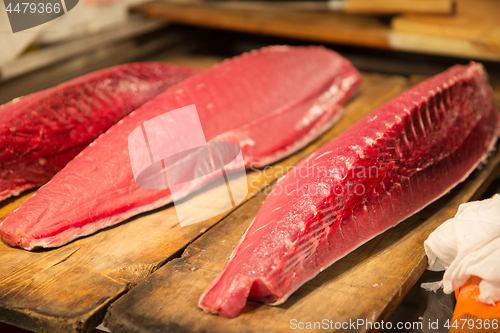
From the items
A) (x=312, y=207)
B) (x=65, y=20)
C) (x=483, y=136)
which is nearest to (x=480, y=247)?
(x=312, y=207)

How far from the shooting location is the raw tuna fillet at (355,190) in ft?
4.76

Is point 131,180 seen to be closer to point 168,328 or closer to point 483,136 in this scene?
point 168,328

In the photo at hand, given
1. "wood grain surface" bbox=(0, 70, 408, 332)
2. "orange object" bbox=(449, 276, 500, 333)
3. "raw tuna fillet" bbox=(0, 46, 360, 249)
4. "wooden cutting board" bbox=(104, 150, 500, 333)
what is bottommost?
"orange object" bbox=(449, 276, 500, 333)

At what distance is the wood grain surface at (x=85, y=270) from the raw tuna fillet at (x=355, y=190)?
0.32m

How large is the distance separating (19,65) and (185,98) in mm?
1472

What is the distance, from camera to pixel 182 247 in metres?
1.77

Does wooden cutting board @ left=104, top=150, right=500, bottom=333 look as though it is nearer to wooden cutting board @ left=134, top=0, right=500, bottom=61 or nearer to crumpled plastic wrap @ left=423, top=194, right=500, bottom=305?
crumpled plastic wrap @ left=423, top=194, right=500, bottom=305

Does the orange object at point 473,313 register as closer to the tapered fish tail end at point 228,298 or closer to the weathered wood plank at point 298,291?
the weathered wood plank at point 298,291

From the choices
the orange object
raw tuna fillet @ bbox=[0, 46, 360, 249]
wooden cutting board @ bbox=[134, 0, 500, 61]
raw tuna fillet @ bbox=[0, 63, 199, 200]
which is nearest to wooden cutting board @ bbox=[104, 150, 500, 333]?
the orange object

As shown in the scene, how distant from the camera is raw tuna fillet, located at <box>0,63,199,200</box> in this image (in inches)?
83.0

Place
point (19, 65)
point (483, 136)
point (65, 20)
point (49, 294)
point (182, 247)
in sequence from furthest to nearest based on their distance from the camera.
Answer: point (65, 20), point (19, 65), point (483, 136), point (182, 247), point (49, 294)

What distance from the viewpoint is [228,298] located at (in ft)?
4.58

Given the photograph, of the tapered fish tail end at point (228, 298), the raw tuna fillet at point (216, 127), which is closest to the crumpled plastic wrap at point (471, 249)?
the tapered fish tail end at point (228, 298)

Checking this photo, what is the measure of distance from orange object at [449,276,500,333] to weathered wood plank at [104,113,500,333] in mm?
157
